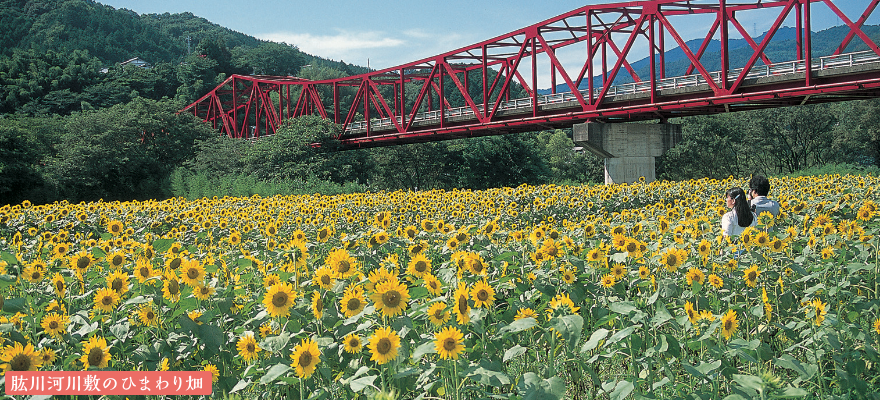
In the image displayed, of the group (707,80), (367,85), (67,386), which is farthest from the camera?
(367,85)

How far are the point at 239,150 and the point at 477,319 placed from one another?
43613 millimetres

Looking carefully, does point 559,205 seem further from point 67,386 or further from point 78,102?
point 78,102

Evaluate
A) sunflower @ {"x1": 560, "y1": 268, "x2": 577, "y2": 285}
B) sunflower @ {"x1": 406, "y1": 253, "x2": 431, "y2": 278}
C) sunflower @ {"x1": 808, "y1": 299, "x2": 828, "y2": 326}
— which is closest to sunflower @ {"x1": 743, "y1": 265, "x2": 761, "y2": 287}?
sunflower @ {"x1": 808, "y1": 299, "x2": 828, "y2": 326}

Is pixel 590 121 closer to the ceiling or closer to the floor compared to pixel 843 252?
closer to the ceiling

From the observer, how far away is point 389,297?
8.11ft

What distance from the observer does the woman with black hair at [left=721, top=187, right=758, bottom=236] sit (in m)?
5.63

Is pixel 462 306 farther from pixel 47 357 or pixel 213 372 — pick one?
pixel 47 357

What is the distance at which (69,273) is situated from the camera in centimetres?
426

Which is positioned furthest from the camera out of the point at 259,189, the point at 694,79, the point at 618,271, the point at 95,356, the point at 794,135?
the point at 794,135

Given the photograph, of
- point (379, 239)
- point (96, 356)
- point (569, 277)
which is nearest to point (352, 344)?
point (96, 356)

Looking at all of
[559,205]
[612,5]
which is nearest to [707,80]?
[612,5]

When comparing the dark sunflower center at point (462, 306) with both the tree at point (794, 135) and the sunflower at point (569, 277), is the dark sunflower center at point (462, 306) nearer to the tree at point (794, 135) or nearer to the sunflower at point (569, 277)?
the sunflower at point (569, 277)

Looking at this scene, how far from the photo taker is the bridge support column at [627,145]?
28.4 m

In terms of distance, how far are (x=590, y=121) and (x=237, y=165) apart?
24.7 meters
